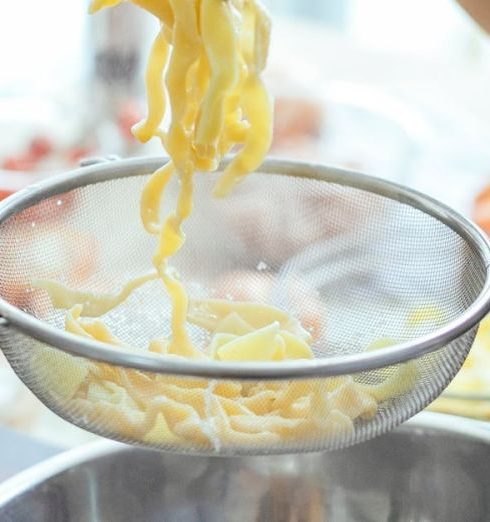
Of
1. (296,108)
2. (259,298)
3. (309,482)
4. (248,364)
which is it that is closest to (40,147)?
(296,108)

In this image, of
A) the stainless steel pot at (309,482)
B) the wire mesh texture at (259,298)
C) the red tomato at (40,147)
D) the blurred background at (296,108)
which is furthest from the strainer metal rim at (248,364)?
the red tomato at (40,147)

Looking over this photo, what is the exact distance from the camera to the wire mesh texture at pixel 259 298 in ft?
2.50

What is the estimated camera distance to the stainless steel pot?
0.92m

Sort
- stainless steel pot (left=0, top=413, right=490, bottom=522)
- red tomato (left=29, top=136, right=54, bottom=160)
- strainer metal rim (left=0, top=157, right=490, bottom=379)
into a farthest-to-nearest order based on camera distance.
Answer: red tomato (left=29, top=136, right=54, bottom=160), stainless steel pot (left=0, top=413, right=490, bottom=522), strainer metal rim (left=0, top=157, right=490, bottom=379)

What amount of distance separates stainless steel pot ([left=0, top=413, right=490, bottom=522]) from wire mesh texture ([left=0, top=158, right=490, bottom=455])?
0.09 m

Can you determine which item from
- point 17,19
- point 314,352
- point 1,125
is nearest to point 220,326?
point 314,352

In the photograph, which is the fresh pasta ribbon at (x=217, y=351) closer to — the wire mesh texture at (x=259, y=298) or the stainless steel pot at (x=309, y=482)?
the wire mesh texture at (x=259, y=298)

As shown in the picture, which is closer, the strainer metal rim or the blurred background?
the strainer metal rim

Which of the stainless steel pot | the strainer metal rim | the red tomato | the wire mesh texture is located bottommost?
the red tomato

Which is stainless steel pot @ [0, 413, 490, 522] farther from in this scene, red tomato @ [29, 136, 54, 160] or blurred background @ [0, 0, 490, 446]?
red tomato @ [29, 136, 54, 160]

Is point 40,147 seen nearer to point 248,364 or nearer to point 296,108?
point 296,108

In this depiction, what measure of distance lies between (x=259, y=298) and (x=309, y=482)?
0.20 metres

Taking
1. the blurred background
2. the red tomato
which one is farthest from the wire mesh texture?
the red tomato

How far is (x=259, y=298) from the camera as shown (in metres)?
1.07
